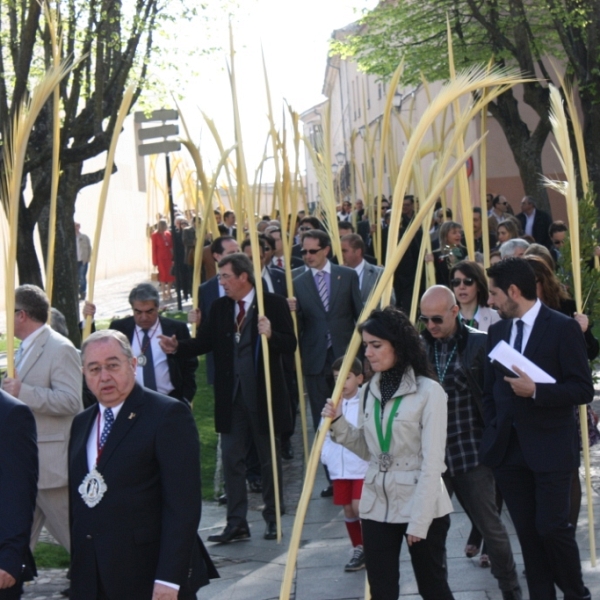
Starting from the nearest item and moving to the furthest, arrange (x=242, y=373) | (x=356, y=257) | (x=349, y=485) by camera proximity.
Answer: (x=349, y=485), (x=242, y=373), (x=356, y=257)

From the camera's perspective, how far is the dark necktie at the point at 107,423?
4.52 m

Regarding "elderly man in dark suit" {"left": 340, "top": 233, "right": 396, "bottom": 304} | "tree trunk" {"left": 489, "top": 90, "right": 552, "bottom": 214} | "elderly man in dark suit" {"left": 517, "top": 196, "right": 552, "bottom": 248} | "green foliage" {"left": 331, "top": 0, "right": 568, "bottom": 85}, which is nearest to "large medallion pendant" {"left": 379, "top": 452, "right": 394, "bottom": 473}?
"elderly man in dark suit" {"left": 340, "top": 233, "right": 396, "bottom": 304}

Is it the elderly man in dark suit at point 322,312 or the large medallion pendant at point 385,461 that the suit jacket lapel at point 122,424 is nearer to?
the large medallion pendant at point 385,461

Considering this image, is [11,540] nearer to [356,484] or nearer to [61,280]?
[356,484]

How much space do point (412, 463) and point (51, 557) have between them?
3.50 metres

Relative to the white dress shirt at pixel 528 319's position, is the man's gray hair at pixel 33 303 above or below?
above

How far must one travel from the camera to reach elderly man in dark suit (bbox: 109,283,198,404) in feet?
26.9

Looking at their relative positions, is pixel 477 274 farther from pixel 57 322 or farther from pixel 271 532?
pixel 57 322

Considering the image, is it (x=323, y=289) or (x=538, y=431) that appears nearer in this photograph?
(x=538, y=431)

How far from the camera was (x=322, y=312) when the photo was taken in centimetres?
1011

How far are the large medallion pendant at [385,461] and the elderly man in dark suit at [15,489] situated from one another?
61.9 inches

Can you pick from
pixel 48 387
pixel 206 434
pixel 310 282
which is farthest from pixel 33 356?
pixel 206 434

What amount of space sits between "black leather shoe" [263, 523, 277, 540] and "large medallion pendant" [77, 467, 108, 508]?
155 inches

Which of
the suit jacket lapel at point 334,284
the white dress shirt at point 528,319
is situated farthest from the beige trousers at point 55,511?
the suit jacket lapel at point 334,284
